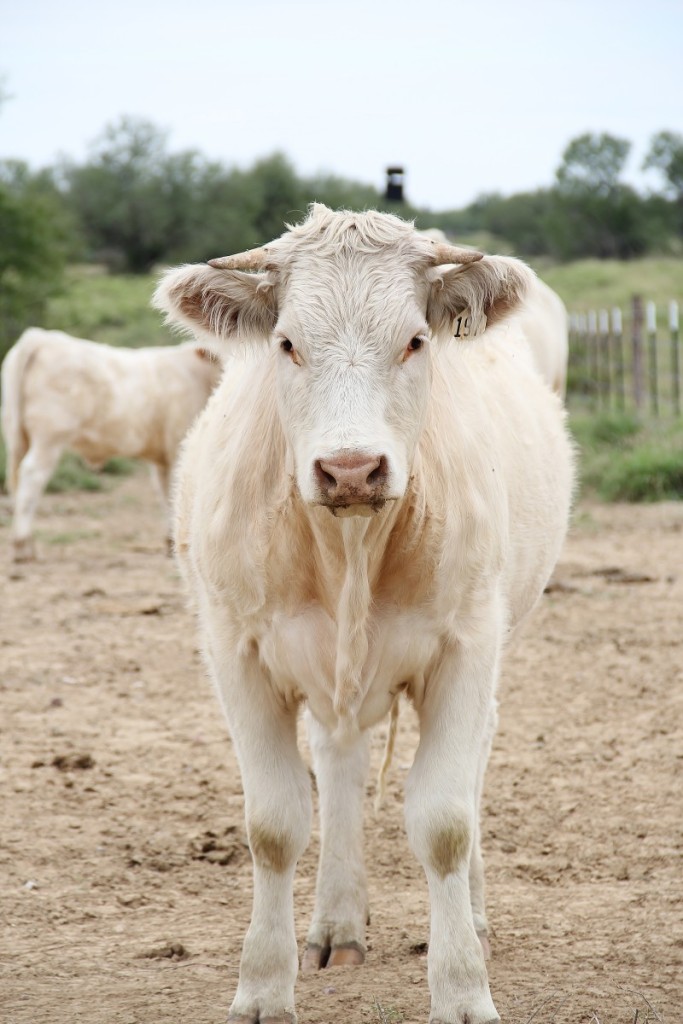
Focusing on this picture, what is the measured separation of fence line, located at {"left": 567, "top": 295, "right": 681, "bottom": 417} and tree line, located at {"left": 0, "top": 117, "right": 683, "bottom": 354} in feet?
47.6

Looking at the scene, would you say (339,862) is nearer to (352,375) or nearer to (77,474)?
(352,375)

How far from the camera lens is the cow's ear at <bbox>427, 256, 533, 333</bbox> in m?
3.22

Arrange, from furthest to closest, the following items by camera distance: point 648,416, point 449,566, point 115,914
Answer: point 648,416
point 115,914
point 449,566

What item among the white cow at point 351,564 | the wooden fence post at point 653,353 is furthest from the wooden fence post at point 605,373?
the white cow at point 351,564

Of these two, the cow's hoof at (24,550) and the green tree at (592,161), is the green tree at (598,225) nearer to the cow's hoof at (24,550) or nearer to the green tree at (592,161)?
the green tree at (592,161)

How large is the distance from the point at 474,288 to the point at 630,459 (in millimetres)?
9713

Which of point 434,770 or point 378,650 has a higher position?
point 378,650

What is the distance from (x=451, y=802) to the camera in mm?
3207

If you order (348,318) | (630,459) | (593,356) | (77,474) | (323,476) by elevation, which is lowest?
(77,474)

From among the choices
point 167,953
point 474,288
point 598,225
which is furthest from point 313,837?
point 598,225

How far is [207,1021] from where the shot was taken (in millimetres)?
3246

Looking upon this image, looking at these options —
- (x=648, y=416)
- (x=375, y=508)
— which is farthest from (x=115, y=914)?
(x=648, y=416)

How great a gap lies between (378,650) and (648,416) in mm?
12680

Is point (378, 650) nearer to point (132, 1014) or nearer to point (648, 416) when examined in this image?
point (132, 1014)
